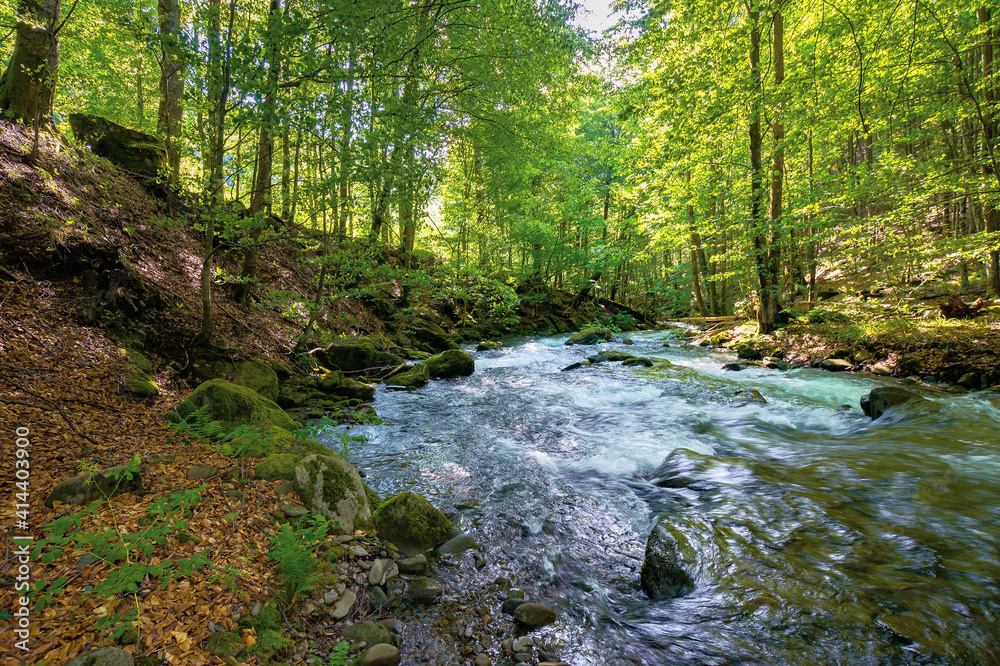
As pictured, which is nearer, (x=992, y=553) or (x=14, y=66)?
(x=992, y=553)

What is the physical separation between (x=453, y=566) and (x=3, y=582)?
2354 millimetres

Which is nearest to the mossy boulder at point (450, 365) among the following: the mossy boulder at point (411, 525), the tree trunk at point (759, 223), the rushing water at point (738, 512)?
the rushing water at point (738, 512)

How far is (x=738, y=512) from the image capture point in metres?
3.50

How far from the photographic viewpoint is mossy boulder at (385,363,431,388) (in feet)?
28.0

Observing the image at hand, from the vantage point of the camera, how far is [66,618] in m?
1.68

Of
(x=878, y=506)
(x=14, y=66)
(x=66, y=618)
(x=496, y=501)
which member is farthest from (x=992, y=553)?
(x=14, y=66)

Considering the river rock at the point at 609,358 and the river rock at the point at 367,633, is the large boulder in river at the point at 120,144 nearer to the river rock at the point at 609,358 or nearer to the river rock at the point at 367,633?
the river rock at the point at 367,633

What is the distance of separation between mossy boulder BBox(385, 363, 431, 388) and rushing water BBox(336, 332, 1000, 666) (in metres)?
1.03

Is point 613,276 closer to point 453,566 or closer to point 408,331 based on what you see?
point 408,331

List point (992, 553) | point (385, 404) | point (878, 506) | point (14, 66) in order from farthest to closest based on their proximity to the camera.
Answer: point (385, 404) → point (14, 66) → point (878, 506) → point (992, 553)

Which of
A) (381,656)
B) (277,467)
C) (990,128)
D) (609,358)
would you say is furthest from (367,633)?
(990,128)

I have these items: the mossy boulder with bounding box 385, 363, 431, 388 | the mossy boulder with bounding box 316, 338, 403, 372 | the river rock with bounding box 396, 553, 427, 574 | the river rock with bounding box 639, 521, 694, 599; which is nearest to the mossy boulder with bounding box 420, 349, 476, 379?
the mossy boulder with bounding box 385, 363, 431, 388

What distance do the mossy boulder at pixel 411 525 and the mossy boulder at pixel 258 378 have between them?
353 cm

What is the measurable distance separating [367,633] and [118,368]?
4373mm
